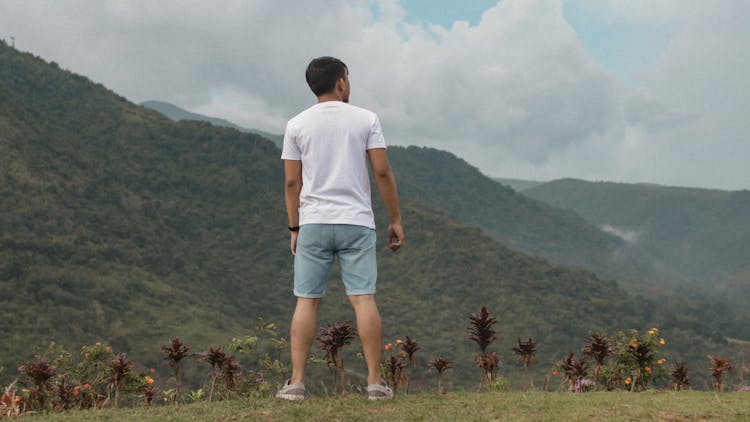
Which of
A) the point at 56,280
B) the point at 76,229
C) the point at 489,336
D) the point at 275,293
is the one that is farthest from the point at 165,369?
the point at 489,336

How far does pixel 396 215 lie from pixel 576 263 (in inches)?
6645

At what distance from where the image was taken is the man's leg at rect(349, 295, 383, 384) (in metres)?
4.39

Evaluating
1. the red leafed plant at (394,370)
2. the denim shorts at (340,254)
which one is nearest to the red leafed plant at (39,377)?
the denim shorts at (340,254)

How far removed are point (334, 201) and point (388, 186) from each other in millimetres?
392

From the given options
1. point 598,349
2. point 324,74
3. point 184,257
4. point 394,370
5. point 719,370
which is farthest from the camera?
point 184,257

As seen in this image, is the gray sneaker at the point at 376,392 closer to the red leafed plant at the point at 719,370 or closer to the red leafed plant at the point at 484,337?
the red leafed plant at the point at 484,337

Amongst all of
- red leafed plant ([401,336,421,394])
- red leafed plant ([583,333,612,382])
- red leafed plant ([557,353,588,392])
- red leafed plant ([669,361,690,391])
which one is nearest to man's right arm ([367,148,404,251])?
red leafed plant ([401,336,421,394])

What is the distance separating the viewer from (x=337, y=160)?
14.6 feet

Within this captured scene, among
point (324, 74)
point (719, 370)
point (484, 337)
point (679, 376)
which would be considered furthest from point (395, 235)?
point (719, 370)

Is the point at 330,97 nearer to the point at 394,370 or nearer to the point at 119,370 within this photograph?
the point at 394,370

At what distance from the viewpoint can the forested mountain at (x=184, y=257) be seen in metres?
59.5

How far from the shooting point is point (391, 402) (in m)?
4.53

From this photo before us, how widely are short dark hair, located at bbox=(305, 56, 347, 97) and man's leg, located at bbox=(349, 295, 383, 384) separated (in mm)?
1444

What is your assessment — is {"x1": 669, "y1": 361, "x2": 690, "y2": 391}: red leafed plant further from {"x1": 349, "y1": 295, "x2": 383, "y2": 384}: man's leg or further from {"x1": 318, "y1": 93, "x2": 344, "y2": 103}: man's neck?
{"x1": 318, "y1": 93, "x2": 344, "y2": 103}: man's neck
